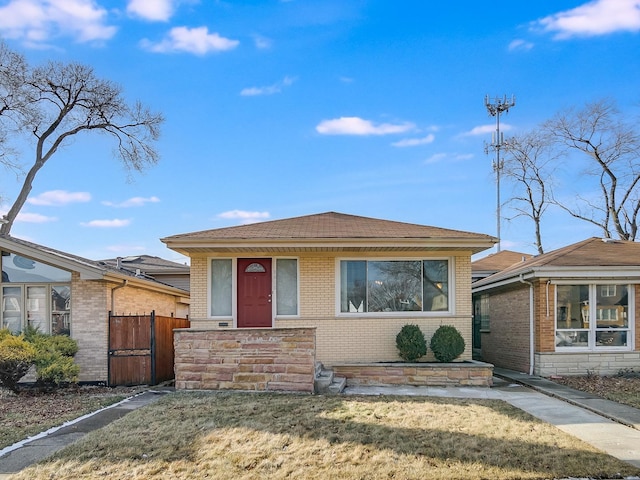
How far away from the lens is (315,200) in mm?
21062

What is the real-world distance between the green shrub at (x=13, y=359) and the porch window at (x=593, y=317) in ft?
37.0

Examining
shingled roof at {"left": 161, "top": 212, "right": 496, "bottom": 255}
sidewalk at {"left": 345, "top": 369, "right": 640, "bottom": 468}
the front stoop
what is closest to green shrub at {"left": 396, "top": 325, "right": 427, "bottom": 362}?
sidewalk at {"left": 345, "top": 369, "right": 640, "bottom": 468}

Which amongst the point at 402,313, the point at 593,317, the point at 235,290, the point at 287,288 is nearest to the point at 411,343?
the point at 402,313

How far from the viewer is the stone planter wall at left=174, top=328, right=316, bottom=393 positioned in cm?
979

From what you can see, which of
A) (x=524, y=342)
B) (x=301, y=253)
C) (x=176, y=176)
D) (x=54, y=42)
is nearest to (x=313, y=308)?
(x=301, y=253)

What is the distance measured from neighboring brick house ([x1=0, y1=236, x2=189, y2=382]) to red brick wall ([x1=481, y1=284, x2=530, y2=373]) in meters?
9.61

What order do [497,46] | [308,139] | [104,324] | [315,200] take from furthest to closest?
[315,200] → [308,139] → [497,46] → [104,324]

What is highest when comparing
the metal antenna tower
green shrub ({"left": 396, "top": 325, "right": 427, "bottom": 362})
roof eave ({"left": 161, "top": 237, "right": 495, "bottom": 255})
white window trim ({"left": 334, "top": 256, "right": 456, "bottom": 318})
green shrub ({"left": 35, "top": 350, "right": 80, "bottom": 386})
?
the metal antenna tower

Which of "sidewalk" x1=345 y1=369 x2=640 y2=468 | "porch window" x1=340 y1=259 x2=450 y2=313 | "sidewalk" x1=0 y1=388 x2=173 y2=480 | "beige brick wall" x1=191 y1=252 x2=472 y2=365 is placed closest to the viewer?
"sidewalk" x1=0 y1=388 x2=173 y2=480

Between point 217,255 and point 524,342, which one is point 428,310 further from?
point 217,255

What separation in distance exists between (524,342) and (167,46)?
11.4 metres

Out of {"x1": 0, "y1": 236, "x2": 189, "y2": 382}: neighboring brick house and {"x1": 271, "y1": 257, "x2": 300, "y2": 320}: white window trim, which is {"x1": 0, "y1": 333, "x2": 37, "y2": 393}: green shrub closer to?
{"x1": 0, "y1": 236, "x2": 189, "y2": 382}: neighboring brick house

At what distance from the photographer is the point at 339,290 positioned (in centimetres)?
1207

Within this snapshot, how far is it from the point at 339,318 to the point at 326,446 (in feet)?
18.9
